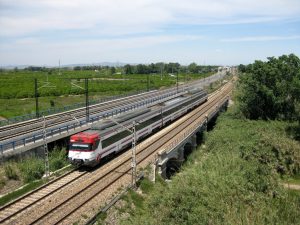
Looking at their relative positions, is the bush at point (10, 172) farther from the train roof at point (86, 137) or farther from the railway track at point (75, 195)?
the train roof at point (86, 137)

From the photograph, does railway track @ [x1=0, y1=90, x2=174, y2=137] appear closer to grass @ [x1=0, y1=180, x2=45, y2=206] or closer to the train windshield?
the train windshield

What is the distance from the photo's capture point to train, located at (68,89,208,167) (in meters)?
36.0

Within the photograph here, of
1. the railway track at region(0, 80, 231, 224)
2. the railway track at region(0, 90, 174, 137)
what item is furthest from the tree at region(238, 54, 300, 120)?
the railway track at region(0, 80, 231, 224)

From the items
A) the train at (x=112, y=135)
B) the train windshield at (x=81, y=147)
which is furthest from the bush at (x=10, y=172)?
Result: the train windshield at (x=81, y=147)

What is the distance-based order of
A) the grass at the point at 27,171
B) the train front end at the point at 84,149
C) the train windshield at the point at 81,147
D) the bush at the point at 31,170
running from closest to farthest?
the grass at the point at 27,171 < the bush at the point at 31,170 < the train front end at the point at 84,149 < the train windshield at the point at 81,147

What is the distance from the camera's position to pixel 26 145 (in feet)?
128

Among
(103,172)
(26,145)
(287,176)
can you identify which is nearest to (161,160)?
(103,172)

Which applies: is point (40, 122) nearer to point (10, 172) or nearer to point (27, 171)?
point (27, 171)

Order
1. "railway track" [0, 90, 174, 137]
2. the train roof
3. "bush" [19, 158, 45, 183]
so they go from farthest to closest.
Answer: "railway track" [0, 90, 174, 137] → the train roof → "bush" [19, 158, 45, 183]

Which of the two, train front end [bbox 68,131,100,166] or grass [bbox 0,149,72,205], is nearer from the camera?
grass [bbox 0,149,72,205]

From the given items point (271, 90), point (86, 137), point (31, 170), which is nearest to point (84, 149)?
point (86, 137)

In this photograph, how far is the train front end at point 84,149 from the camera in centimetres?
3569

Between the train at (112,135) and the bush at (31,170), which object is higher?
the train at (112,135)

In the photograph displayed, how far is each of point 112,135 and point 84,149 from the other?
17.6 feet
